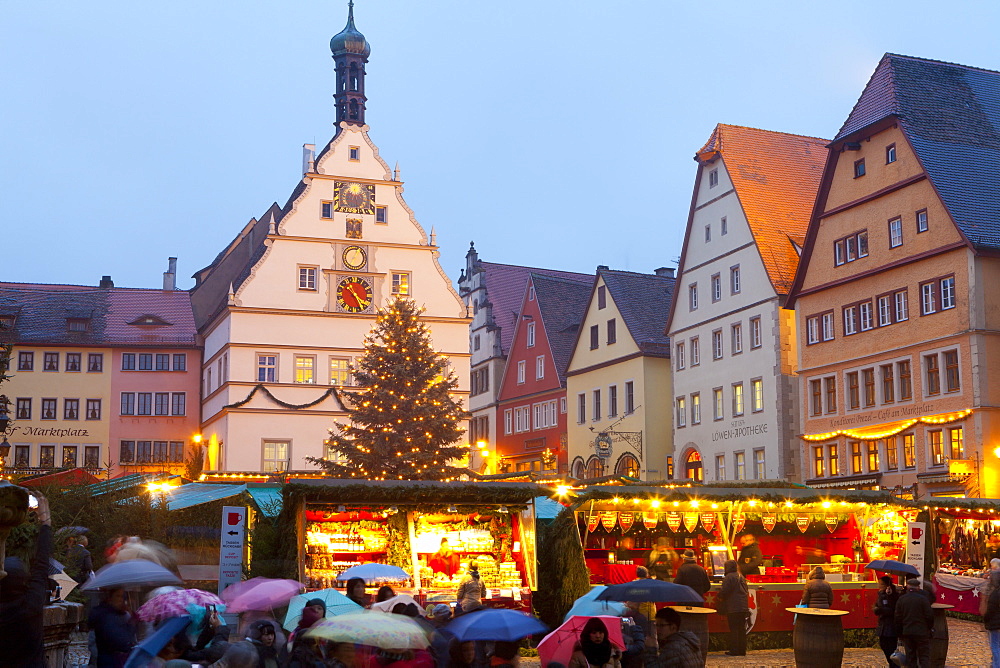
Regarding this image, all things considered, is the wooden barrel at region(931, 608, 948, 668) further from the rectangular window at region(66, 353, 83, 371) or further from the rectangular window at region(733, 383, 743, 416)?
the rectangular window at region(66, 353, 83, 371)

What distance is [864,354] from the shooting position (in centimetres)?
3788

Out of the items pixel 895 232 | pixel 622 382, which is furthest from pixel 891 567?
pixel 622 382

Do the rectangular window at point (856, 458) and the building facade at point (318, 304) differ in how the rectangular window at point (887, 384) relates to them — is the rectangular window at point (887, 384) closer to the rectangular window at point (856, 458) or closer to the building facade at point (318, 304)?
the rectangular window at point (856, 458)

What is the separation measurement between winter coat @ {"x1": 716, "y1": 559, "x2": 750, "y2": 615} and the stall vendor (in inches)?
182

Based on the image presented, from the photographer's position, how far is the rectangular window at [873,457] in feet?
123

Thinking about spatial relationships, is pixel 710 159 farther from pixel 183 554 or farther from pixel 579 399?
pixel 183 554

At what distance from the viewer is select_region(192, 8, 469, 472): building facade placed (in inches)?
1928

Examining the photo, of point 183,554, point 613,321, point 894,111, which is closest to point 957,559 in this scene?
point 894,111

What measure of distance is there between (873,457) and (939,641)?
21.6 metres

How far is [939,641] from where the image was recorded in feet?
54.4

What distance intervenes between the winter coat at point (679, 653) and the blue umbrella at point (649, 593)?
2202 mm

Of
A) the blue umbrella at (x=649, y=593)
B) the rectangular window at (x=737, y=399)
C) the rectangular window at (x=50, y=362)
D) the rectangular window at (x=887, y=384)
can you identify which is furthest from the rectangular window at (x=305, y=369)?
the blue umbrella at (x=649, y=593)

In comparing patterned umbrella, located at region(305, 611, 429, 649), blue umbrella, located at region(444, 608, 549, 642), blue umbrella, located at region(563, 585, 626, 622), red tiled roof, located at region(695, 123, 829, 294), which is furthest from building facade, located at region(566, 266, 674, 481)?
patterned umbrella, located at region(305, 611, 429, 649)

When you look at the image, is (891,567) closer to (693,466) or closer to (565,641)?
(565,641)
